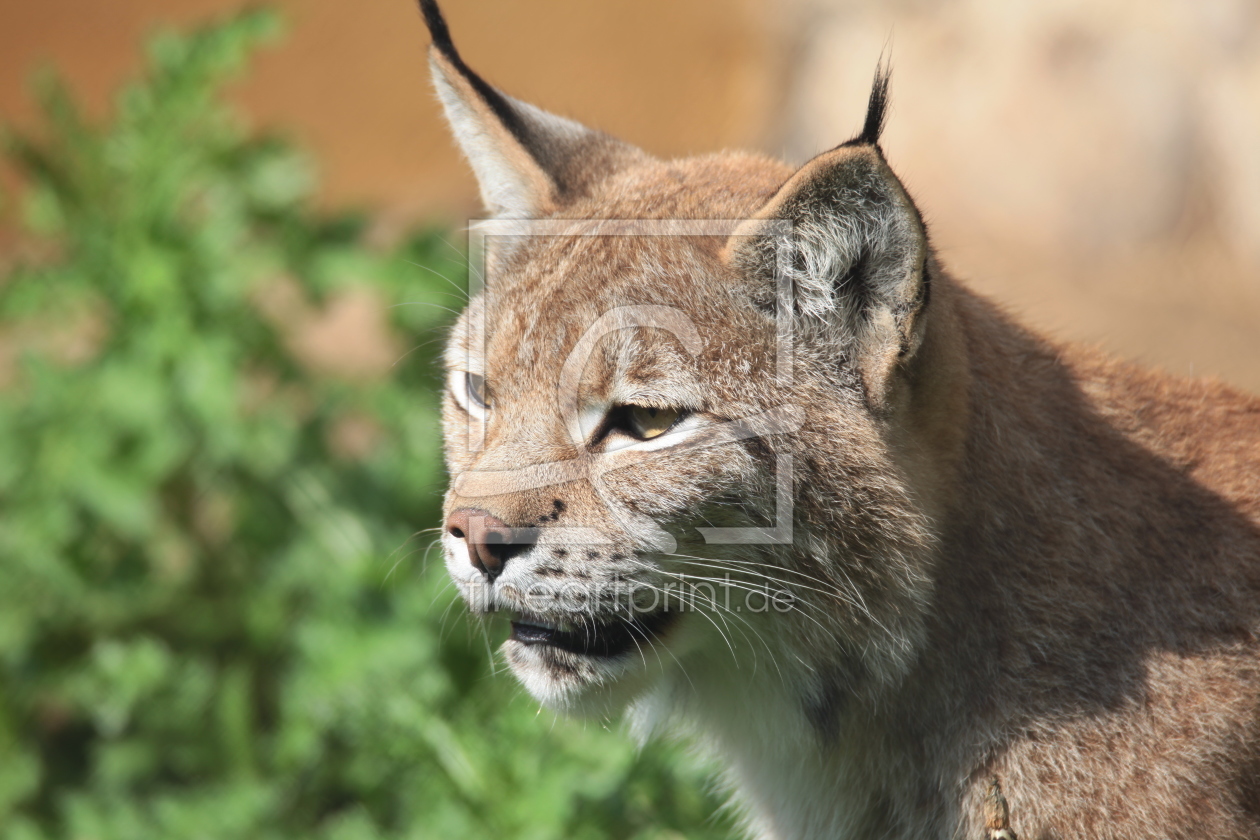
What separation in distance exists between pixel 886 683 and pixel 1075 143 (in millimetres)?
7603

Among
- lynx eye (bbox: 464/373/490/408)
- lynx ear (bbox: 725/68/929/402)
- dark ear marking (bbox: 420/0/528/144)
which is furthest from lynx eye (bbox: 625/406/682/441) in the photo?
dark ear marking (bbox: 420/0/528/144)

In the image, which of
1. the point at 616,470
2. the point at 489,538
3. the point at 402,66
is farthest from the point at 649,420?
the point at 402,66

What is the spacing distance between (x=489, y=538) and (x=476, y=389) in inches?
26.1

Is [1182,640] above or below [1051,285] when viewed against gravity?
below

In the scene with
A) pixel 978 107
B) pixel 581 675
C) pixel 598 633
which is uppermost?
pixel 978 107

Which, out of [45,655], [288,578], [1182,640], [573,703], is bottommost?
[45,655]

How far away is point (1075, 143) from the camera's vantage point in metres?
9.21

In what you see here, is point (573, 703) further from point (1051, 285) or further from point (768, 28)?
point (768, 28)

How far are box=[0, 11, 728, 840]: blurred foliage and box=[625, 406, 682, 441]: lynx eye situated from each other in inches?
69.9

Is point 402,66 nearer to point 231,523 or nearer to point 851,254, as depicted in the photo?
point 231,523

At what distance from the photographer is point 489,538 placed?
2.64 meters

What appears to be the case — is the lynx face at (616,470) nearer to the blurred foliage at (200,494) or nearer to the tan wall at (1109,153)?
the blurred foliage at (200,494)

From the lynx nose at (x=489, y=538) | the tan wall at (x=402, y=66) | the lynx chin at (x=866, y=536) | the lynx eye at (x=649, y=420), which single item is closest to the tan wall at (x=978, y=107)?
the tan wall at (x=402, y=66)

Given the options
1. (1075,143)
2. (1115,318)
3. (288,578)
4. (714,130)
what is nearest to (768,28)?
(714,130)
